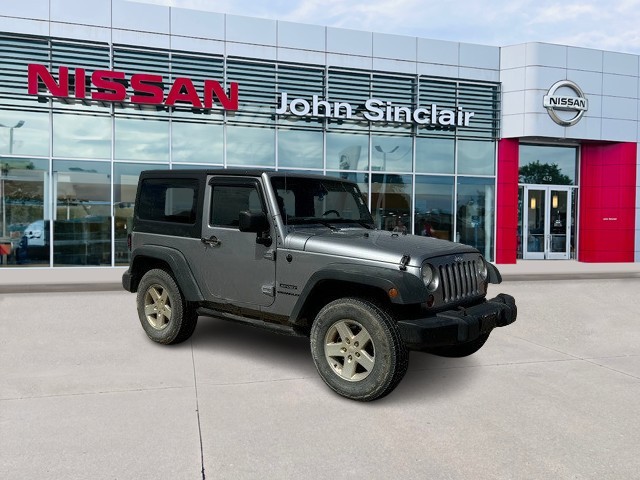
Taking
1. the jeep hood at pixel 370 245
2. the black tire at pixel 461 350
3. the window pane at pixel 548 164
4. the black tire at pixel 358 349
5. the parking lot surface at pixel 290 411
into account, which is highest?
the window pane at pixel 548 164

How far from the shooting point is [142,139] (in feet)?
48.9

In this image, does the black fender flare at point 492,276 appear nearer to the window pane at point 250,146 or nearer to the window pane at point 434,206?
the window pane at point 250,146

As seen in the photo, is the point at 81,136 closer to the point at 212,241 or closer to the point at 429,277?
the point at 212,241

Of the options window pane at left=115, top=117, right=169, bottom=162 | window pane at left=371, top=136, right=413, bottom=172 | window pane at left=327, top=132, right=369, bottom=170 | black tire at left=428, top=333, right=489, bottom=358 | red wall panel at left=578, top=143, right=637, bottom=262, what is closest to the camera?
black tire at left=428, top=333, right=489, bottom=358

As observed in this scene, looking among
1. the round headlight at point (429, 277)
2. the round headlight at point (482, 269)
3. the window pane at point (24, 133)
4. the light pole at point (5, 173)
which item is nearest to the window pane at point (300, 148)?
the window pane at point (24, 133)

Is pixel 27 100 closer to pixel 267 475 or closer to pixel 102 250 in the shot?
pixel 102 250

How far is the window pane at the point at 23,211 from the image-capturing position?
14211mm

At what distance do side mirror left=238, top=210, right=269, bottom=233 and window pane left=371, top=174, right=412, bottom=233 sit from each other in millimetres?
11814

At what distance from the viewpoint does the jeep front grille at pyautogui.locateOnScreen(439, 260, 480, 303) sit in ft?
14.8

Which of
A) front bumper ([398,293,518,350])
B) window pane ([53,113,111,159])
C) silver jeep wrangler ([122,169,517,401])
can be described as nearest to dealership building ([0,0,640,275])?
window pane ([53,113,111,159])

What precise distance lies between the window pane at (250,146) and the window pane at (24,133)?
492cm

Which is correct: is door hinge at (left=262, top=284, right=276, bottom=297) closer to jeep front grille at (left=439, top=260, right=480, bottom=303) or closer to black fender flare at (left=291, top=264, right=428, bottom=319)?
black fender flare at (left=291, top=264, right=428, bottom=319)

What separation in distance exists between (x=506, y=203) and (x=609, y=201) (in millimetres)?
4125

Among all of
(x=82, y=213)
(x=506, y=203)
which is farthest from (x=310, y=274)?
(x=506, y=203)
